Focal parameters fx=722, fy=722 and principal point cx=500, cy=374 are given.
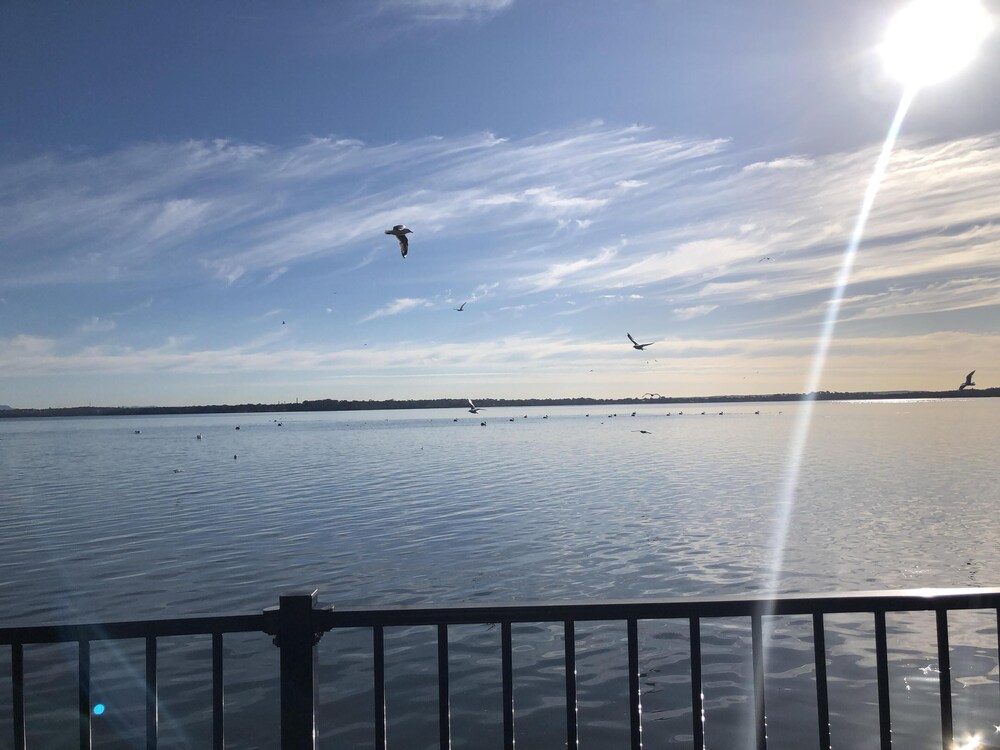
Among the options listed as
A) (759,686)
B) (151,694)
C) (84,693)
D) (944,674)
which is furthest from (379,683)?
(944,674)

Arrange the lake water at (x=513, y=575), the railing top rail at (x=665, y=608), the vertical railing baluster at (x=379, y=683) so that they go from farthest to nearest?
1. the lake water at (x=513, y=575)
2. the vertical railing baluster at (x=379, y=683)
3. the railing top rail at (x=665, y=608)

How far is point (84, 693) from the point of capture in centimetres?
368

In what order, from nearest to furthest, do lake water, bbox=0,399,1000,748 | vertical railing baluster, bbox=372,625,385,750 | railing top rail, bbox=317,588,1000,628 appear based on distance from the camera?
railing top rail, bbox=317,588,1000,628 < vertical railing baluster, bbox=372,625,385,750 < lake water, bbox=0,399,1000,748

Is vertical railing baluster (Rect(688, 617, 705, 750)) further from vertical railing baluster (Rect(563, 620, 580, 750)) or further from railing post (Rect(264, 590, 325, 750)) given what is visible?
railing post (Rect(264, 590, 325, 750))

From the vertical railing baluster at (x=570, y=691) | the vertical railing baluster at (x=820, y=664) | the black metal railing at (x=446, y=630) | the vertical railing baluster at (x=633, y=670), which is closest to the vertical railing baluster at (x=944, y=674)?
the black metal railing at (x=446, y=630)

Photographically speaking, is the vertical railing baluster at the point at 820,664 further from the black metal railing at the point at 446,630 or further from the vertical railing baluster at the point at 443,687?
the vertical railing baluster at the point at 443,687

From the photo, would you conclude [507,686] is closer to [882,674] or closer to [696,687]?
[696,687]

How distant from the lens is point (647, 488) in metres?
32.9

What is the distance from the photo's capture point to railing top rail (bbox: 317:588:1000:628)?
3.48m

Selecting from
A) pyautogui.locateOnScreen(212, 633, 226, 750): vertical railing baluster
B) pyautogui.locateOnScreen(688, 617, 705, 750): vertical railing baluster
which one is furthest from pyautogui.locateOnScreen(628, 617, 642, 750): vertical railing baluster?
pyautogui.locateOnScreen(212, 633, 226, 750): vertical railing baluster

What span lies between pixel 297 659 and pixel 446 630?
809 mm

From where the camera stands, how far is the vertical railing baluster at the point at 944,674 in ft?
11.8

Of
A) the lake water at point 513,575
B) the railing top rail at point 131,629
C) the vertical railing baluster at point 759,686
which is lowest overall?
the lake water at point 513,575

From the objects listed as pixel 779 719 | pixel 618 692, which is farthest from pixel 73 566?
pixel 779 719
